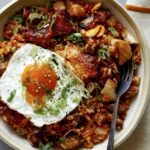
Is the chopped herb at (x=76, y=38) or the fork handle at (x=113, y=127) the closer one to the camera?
the fork handle at (x=113, y=127)

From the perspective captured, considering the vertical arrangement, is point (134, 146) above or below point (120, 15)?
below

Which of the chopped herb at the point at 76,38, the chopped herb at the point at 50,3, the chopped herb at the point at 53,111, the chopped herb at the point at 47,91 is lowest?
the chopped herb at the point at 53,111

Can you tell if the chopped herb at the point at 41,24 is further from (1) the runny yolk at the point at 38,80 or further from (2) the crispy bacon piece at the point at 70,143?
(2) the crispy bacon piece at the point at 70,143

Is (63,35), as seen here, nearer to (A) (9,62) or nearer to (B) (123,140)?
(A) (9,62)

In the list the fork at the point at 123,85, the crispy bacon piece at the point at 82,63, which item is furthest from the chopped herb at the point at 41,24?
the fork at the point at 123,85

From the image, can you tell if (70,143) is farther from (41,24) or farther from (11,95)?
(41,24)

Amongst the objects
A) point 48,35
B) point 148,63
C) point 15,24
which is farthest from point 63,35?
point 148,63

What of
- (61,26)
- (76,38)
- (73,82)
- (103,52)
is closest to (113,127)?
(73,82)
